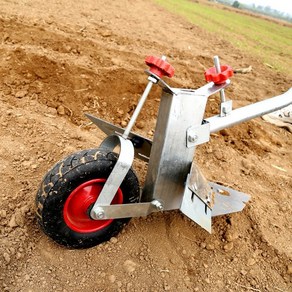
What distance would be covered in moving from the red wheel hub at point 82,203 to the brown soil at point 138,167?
8.1 inches

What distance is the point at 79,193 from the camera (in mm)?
1864

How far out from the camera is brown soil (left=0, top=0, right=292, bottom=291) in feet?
6.53

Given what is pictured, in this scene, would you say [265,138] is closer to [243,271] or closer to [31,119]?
[243,271]

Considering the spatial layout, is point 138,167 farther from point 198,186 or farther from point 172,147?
point 172,147

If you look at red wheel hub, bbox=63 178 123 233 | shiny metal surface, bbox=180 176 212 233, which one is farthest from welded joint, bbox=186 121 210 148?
red wheel hub, bbox=63 178 123 233

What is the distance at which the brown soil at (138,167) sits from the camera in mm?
1990

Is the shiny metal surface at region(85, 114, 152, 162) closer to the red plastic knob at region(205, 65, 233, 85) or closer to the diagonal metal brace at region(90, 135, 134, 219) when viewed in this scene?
the diagonal metal brace at region(90, 135, 134, 219)

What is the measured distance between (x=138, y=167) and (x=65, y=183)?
3.40 feet

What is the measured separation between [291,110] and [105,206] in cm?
354

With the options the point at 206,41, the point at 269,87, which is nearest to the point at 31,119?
the point at 269,87

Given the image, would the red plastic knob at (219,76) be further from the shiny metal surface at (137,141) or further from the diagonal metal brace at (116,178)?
the diagonal metal brace at (116,178)

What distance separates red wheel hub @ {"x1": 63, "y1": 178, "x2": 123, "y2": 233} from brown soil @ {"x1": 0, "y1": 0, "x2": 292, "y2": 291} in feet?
0.68

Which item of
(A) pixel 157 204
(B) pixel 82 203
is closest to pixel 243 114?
(A) pixel 157 204

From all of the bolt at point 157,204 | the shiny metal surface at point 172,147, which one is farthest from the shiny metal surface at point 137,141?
the bolt at point 157,204
